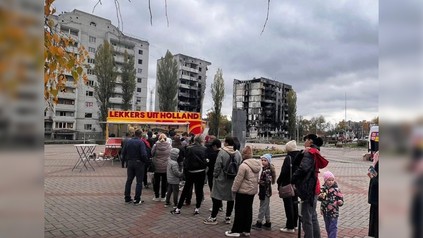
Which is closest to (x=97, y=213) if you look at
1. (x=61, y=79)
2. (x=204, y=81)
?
(x=61, y=79)

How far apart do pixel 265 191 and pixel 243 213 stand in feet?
2.74

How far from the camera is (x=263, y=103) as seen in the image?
112 m

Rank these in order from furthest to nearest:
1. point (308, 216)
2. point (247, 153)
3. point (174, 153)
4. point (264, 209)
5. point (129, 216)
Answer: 1. point (174, 153)
2. point (129, 216)
3. point (264, 209)
4. point (247, 153)
5. point (308, 216)

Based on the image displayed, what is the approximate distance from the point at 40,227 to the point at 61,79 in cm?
344

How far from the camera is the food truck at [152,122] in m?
18.6

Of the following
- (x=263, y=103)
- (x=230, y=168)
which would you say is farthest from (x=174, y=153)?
(x=263, y=103)

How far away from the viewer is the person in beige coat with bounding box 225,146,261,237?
578 cm

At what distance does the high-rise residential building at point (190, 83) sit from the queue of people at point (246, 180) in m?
80.7

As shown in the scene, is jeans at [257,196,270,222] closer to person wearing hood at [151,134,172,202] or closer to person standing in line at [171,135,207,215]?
person standing in line at [171,135,207,215]

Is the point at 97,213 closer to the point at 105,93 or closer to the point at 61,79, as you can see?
the point at 61,79

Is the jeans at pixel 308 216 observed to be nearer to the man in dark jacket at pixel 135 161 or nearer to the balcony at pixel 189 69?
the man in dark jacket at pixel 135 161

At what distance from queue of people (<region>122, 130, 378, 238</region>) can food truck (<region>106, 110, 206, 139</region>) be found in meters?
10.3

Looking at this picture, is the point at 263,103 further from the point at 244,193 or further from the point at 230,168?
the point at 244,193

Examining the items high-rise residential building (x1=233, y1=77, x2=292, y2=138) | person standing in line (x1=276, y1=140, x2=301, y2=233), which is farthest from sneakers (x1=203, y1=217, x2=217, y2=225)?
high-rise residential building (x1=233, y1=77, x2=292, y2=138)
